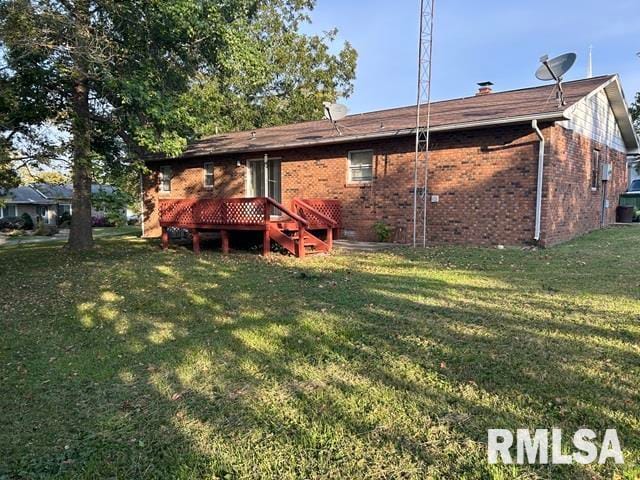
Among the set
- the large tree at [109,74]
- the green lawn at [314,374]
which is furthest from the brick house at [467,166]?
the green lawn at [314,374]

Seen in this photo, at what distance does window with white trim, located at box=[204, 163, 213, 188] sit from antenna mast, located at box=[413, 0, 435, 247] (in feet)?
26.5

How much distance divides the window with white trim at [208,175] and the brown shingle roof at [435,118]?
0.66 meters

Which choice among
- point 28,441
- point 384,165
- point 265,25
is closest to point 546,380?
point 28,441

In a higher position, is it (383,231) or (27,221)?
(383,231)

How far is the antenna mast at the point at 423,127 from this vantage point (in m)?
10.5

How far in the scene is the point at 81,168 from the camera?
944 cm

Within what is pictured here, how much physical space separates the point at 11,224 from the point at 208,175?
25.8 metres

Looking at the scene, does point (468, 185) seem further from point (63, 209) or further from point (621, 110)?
point (63, 209)

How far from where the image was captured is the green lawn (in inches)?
95.7

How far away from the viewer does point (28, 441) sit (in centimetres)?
267

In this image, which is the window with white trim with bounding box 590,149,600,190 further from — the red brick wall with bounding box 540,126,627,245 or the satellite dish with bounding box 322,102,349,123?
the satellite dish with bounding box 322,102,349,123
